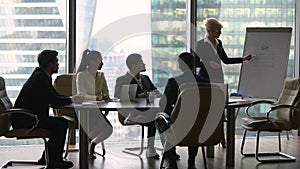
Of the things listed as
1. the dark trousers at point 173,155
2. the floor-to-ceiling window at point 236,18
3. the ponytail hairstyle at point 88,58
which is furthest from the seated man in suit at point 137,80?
the floor-to-ceiling window at point 236,18

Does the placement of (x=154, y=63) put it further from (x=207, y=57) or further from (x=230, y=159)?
(x=230, y=159)

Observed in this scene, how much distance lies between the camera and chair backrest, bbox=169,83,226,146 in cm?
424

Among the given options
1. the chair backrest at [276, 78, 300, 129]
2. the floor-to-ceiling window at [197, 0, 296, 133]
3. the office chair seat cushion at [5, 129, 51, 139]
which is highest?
the floor-to-ceiling window at [197, 0, 296, 133]

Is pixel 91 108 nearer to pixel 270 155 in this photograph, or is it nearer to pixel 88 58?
pixel 88 58

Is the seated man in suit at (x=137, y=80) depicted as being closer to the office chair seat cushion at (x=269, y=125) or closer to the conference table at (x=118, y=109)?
the conference table at (x=118, y=109)

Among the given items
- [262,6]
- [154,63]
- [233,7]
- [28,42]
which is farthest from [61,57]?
[262,6]

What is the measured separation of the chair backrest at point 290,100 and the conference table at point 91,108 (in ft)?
5.49

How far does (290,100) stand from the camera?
18.7 feet

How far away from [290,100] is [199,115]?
1.89 meters

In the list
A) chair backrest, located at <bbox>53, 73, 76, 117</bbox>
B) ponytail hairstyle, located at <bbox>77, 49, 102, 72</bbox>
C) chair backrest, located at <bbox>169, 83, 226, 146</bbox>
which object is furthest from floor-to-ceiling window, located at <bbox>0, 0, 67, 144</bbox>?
chair backrest, located at <bbox>169, 83, 226, 146</bbox>

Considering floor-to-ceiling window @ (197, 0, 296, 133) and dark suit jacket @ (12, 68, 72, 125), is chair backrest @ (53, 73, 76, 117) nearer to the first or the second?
dark suit jacket @ (12, 68, 72, 125)

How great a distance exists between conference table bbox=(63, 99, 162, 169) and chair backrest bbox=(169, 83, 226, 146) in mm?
365

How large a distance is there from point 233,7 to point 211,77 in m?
1.79

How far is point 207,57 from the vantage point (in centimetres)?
588
